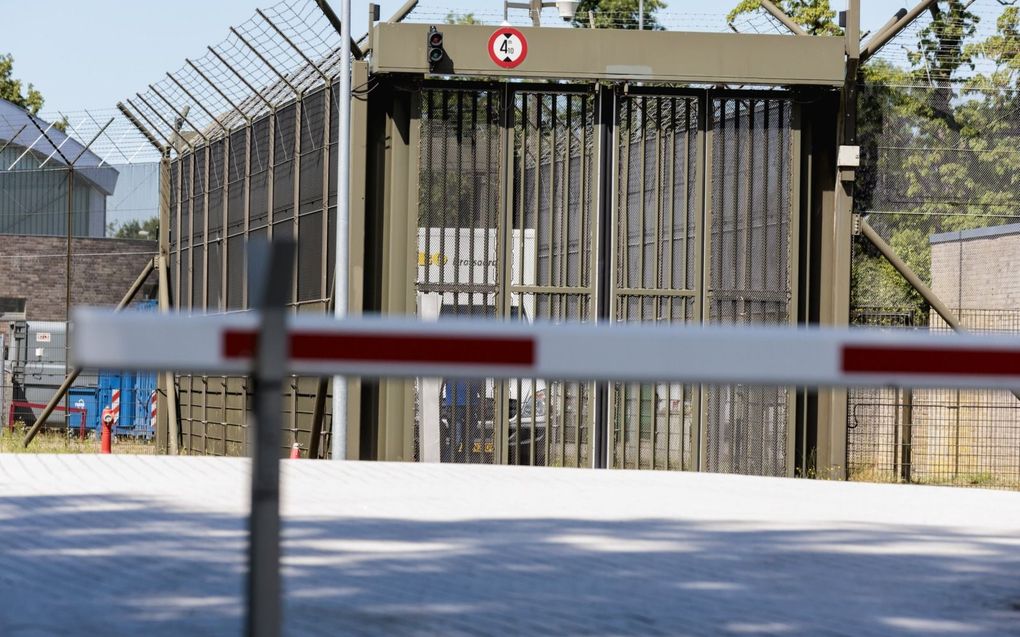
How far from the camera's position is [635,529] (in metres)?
9.70

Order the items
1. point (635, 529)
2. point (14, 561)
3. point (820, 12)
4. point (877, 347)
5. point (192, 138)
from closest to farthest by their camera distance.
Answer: point (877, 347) → point (14, 561) → point (635, 529) → point (192, 138) → point (820, 12)

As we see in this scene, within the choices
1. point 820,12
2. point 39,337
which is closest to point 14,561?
point 39,337

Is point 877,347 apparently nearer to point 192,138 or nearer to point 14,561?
point 14,561

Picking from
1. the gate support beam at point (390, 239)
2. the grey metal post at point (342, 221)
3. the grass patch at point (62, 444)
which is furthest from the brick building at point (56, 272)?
the grey metal post at point (342, 221)

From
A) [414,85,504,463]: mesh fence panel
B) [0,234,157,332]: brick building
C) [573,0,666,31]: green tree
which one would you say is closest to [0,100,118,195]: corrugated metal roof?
[0,234,157,332]: brick building

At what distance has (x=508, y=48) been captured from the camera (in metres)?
17.0

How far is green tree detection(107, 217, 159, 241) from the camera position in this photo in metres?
53.6

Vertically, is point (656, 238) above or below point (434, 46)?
below

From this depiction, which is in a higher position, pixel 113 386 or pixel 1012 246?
pixel 1012 246

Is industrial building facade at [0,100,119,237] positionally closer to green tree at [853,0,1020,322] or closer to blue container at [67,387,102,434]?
blue container at [67,387,102,434]

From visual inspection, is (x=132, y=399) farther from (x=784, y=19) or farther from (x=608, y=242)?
(x=784, y=19)

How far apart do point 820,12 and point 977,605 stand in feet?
113

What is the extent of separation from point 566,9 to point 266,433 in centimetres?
1546

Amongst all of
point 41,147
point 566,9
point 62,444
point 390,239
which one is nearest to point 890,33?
point 566,9
